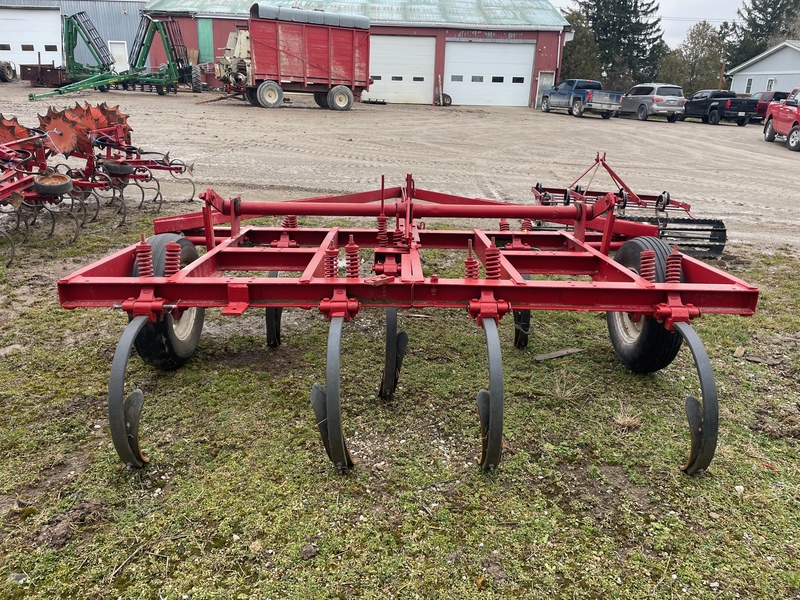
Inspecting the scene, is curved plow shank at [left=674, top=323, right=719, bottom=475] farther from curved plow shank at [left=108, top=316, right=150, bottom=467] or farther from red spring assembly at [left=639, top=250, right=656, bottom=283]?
curved plow shank at [left=108, top=316, right=150, bottom=467]

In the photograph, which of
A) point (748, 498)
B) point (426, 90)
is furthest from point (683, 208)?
point (426, 90)

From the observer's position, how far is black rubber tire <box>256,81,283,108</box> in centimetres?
2036

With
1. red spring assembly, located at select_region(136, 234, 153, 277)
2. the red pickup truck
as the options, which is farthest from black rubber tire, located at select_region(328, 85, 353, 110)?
red spring assembly, located at select_region(136, 234, 153, 277)

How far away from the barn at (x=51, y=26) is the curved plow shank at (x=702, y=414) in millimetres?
38685

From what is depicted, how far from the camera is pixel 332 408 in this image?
2477mm

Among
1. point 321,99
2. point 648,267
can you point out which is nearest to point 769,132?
point 321,99

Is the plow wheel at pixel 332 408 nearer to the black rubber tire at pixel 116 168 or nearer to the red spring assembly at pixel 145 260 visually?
the red spring assembly at pixel 145 260

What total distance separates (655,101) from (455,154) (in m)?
15.9

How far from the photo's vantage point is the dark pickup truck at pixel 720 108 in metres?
24.1

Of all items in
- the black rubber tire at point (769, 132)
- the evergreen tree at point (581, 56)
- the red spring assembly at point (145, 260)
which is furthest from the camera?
the evergreen tree at point (581, 56)

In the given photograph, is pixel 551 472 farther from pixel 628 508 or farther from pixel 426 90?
pixel 426 90

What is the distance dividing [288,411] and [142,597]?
4.27 ft

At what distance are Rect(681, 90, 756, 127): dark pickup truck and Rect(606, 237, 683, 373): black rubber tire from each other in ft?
82.8

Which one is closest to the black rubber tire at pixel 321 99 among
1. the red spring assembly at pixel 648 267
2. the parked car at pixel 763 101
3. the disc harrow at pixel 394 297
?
the parked car at pixel 763 101
